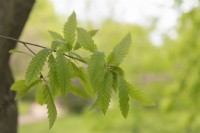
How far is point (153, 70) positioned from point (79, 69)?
34.4 feet

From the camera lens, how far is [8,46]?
245 cm

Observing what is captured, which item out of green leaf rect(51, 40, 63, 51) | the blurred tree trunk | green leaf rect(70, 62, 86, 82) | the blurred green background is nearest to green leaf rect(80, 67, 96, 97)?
green leaf rect(70, 62, 86, 82)

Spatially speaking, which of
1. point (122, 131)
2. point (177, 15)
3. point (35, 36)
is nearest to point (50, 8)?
point (35, 36)

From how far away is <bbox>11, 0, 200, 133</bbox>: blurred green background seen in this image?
753 centimetres

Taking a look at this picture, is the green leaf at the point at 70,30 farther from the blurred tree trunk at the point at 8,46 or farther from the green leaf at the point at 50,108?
the blurred tree trunk at the point at 8,46

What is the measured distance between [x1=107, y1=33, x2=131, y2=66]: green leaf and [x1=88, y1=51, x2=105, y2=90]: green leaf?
4.0 inches

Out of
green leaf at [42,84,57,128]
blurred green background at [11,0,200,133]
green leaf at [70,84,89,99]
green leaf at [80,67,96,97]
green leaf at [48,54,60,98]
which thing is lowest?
green leaf at [42,84,57,128]

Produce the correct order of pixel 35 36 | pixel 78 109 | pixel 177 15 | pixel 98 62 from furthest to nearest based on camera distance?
pixel 78 109
pixel 35 36
pixel 177 15
pixel 98 62

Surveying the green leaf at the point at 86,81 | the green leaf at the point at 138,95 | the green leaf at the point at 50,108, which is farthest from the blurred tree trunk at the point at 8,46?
the green leaf at the point at 138,95

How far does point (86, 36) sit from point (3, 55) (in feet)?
2.93

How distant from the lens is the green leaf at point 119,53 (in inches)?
67.2

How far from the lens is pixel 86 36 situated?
5.69 ft

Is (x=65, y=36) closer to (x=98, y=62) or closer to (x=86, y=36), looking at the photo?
(x=86, y=36)

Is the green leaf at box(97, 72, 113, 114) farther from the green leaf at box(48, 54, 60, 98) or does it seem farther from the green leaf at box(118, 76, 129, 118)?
the green leaf at box(48, 54, 60, 98)
